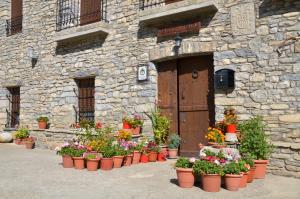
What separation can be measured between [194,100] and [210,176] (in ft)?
10.1

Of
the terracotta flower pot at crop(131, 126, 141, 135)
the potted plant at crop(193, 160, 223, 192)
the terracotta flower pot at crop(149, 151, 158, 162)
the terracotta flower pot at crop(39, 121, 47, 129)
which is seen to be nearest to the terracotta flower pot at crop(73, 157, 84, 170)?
the terracotta flower pot at crop(149, 151, 158, 162)

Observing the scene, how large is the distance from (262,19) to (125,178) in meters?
3.75

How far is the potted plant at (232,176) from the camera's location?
15.7 feet

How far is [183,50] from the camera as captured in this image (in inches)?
297

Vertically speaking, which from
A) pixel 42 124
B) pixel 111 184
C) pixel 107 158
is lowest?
pixel 111 184

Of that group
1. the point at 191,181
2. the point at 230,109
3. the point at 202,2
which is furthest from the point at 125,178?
the point at 202,2

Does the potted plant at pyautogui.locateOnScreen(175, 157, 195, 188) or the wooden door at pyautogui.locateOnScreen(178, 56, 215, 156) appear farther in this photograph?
the wooden door at pyautogui.locateOnScreen(178, 56, 215, 156)

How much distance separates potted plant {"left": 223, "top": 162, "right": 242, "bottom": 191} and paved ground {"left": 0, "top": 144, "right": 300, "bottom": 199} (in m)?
0.10

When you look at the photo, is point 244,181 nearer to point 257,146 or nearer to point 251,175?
point 251,175

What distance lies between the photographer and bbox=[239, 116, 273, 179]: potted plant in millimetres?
5664

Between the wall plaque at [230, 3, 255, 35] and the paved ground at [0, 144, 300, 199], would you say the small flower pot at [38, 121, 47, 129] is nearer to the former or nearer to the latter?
the paved ground at [0, 144, 300, 199]

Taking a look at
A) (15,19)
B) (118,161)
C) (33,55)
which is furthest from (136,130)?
(15,19)

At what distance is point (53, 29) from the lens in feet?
34.1

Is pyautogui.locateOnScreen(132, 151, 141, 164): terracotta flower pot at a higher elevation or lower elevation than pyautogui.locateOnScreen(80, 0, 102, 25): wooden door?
lower
